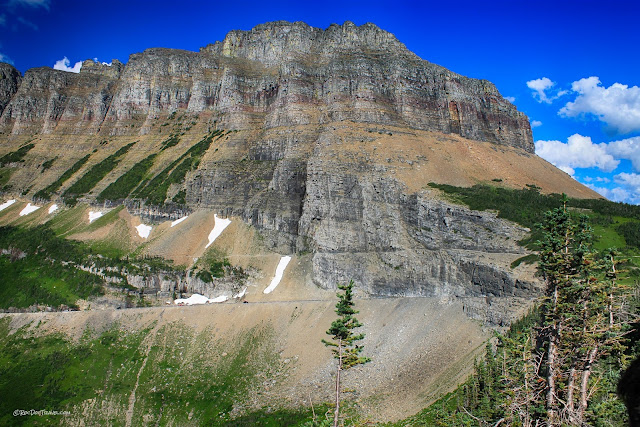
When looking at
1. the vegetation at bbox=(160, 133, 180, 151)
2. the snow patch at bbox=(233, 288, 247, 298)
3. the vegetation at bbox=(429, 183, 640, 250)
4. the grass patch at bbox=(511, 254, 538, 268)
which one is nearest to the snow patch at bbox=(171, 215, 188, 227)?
the snow patch at bbox=(233, 288, 247, 298)

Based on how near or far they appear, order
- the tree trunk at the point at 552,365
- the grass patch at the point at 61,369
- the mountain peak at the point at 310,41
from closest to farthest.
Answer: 1. the tree trunk at the point at 552,365
2. the grass patch at the point at 61,369
3. the mountain peak at the point at 310,41

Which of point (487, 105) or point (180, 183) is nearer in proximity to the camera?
point (180, 183)

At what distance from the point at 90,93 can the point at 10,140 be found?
26963mm

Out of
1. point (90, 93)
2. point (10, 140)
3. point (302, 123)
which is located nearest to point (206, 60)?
point (90, 93)

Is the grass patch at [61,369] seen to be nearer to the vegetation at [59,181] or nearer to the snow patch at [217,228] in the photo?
the snow patch at [217,228]

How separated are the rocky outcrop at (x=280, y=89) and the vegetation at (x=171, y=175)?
10.8 meters

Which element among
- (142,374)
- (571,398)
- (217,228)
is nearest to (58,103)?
(217,228)

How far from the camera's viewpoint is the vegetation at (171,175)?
98250 millimetres

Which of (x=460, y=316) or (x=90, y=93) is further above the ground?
(x=90, y=93)

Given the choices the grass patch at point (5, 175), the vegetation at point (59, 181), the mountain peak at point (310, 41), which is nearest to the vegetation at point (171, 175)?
the vegetation at point (59, 181)

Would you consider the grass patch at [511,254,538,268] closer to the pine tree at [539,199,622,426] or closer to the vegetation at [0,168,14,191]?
the pine tree at [539,199,622,426]

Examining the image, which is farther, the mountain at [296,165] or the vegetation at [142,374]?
the mountain at [296,165]

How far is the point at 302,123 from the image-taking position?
102 meters

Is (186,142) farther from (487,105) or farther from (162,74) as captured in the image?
(487,105)
